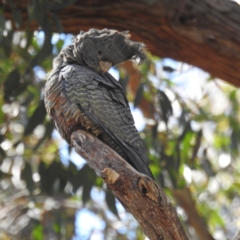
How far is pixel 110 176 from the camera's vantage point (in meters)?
2.35

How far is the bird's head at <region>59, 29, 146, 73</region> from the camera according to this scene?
313 cm

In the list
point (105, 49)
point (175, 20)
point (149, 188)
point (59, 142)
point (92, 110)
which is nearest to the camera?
point (149, 188)

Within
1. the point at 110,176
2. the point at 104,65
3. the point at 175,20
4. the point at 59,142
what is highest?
the point at 110,176

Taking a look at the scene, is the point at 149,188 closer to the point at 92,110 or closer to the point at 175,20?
the point at 92,110

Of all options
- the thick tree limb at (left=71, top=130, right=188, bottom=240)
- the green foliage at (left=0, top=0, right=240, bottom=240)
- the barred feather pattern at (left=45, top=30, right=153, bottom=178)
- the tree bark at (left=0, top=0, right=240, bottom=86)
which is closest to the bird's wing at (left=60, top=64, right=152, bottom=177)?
the barred feather pattern at (left=45, top=30, right=153, bottom=178)

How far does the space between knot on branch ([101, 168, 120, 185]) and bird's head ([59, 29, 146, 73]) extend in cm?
90

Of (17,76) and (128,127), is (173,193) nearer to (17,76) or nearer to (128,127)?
(17,76)

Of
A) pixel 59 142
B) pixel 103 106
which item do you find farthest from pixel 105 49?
pixel 59 142

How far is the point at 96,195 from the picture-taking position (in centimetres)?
613

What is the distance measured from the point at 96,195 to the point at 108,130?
3230 mm

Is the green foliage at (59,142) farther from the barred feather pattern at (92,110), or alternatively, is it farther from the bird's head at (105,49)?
the barred feather pattern at (92,110)

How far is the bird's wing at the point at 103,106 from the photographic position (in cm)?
296

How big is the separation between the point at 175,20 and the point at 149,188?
2.02 metres

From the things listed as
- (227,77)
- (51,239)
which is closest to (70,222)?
(51,239)
